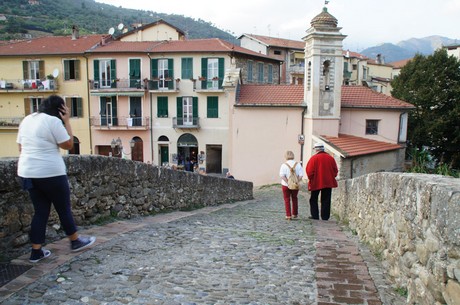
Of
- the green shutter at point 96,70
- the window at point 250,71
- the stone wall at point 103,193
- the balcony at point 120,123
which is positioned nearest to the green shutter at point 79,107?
the balcony at point 120,123

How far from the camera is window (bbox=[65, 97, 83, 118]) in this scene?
3284 centimetres

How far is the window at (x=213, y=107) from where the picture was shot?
103ft

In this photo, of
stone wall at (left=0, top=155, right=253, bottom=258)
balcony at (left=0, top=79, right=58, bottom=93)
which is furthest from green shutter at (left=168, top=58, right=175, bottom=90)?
stone wall at (left=0, top=155, right=253, bottom=258)

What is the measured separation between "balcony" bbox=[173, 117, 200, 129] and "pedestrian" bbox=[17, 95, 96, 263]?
27.0 metres

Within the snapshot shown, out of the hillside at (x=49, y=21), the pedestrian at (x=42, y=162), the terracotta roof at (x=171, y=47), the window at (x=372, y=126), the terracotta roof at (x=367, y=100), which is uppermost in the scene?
the hillside at (x=49, y=21)

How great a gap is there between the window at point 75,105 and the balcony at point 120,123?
134 centimetres

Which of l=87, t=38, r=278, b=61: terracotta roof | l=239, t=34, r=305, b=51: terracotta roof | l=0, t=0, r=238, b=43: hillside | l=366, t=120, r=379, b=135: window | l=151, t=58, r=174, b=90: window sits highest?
l=0, t=0, r=238, b=43: hillside

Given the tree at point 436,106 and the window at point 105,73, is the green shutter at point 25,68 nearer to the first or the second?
the window at point 105,73

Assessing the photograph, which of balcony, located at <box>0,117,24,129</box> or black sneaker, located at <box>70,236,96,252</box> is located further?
balcony, located at <box>0,117,24,129</box>

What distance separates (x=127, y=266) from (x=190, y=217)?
3859 mm

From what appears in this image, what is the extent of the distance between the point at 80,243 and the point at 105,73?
3035cm

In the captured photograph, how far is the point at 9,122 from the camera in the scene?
33.3m

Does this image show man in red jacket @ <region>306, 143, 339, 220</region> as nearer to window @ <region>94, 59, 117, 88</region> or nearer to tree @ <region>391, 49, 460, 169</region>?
tree @ <region>391, 49, 460, 169</region>

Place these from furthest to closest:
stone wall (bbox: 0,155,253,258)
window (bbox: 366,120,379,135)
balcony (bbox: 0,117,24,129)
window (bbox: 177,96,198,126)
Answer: balcony (bbox: 0,117,24,129) < window (bbox: 177,96,198,126) < window (bbox: 366,120,379,135) < stone wall (bbox: 0,155,253,258)
